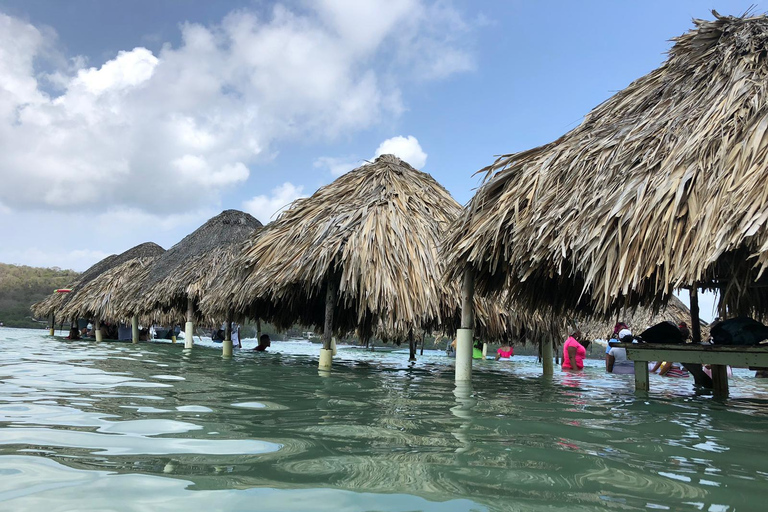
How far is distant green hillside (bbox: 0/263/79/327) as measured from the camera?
41341 millimetres

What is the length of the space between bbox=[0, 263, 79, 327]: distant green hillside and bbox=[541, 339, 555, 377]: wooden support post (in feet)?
139

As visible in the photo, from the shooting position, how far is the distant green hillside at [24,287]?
136 feet

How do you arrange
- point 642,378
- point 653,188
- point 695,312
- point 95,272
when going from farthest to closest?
point 95,272, point 695,312, point 642,378, point 653,188

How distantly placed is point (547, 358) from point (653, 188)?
5.93 meters

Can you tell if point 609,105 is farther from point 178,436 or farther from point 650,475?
point 178,436

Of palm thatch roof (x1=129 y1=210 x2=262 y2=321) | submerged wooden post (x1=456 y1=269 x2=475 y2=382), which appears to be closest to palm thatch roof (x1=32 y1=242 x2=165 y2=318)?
palm thatch roof (x1=129 y1=210 x2=262 y2=321)

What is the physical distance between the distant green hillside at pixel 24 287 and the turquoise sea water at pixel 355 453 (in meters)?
44.9

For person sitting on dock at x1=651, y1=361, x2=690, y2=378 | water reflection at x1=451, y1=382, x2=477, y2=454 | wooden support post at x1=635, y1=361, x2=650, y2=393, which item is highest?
wooden support post at x1=635, y1=361, x2=650, y2=393

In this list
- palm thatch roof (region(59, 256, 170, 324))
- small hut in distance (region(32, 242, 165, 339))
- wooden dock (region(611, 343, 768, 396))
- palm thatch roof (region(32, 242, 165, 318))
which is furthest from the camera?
palm thatch roof (region(32, 242, 165, 318))

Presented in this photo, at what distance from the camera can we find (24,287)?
52.3 m

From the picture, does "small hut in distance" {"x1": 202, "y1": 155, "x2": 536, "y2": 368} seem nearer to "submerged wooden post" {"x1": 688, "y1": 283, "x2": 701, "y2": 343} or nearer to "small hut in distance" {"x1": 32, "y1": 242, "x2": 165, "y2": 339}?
"submerged wooden post" {"x1": 688, "y1": 283, "x2": 701, "y2": 343}

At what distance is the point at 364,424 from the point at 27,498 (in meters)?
1.74

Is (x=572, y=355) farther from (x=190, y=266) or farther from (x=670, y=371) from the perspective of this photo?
(x=190, y=266)

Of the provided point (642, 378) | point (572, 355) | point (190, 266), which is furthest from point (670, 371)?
point (190, 266)
